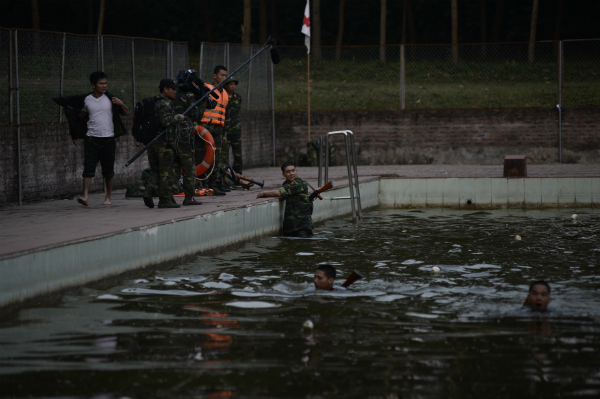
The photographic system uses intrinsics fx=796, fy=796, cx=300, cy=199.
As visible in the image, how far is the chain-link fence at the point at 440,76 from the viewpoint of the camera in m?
21.4

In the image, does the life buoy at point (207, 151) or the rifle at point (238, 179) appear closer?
the life buoy at point (207, 151)

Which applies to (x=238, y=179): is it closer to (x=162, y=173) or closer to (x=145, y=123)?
(x=162, y=173)

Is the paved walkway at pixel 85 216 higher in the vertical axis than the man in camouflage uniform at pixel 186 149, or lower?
lower

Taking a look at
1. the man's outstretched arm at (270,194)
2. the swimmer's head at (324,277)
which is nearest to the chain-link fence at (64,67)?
the man's outstretched arm at (270,194)

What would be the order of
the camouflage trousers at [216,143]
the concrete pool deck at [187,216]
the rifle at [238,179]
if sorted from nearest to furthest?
the concrete pool deck at [187,216]
the camouflage trousers at [216,143]
the rifle at [238,179]

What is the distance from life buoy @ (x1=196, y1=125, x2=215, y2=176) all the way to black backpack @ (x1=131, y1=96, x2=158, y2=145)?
1.41 m

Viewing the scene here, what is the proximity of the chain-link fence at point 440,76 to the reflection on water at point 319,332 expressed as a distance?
1215cm

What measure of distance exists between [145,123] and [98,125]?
833 mm

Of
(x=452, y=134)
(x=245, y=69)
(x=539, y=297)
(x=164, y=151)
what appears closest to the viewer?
(x=539, y=297)

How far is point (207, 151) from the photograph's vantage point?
12508mm

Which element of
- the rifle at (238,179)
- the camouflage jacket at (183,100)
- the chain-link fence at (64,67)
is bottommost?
the rifle at (238,179)

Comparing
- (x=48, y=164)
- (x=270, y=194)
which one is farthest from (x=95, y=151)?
(x=270, y=194)

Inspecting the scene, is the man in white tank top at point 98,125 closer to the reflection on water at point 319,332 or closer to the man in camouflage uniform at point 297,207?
the man in camouflage uniform at point 297,207

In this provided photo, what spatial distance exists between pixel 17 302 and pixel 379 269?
4.09m
